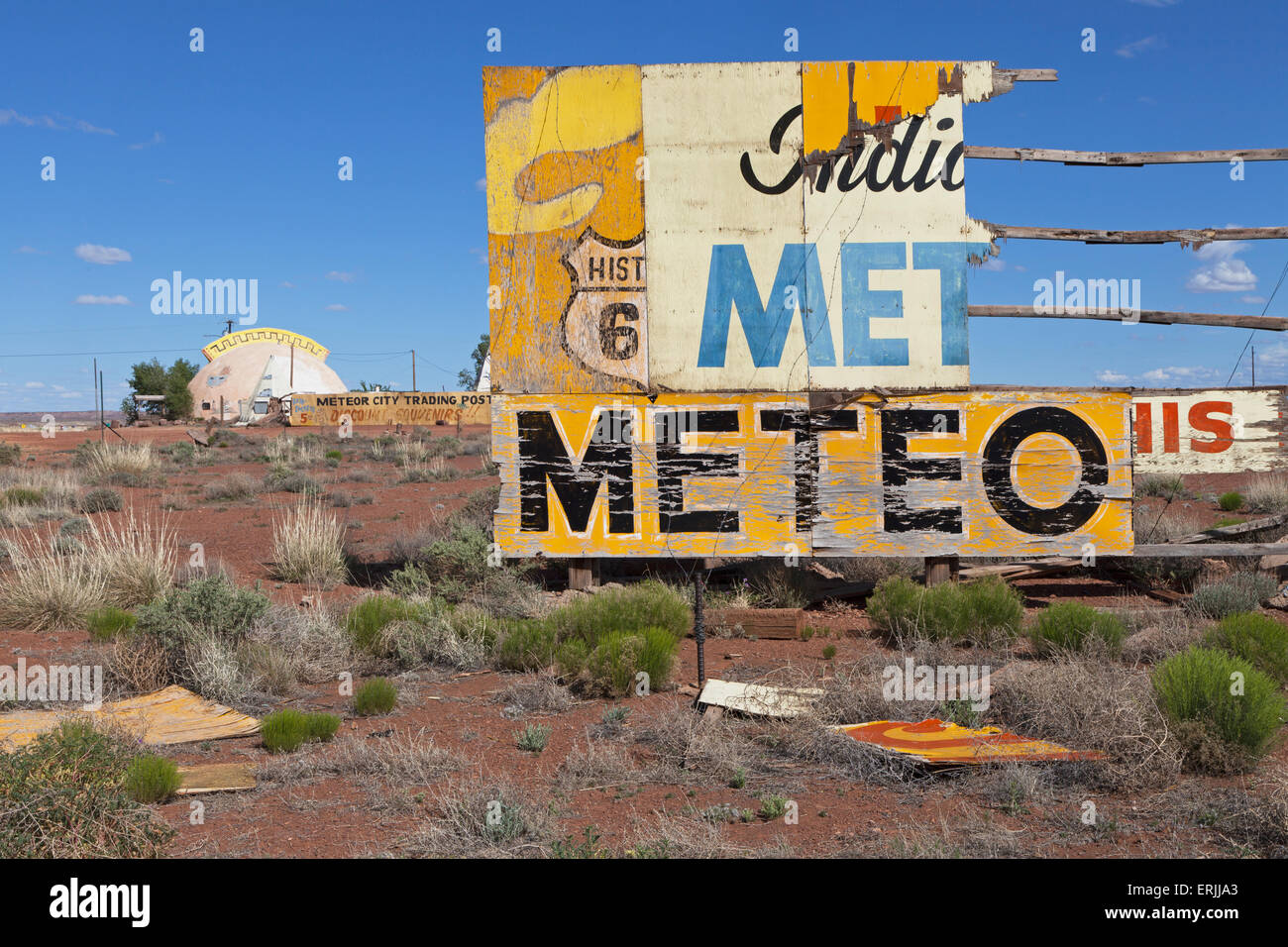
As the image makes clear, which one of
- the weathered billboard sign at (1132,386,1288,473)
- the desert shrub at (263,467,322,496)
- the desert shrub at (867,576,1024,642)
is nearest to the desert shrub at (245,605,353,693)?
the desert shrub at (867,576,1024,642)

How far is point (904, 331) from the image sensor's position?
10570 millimetres

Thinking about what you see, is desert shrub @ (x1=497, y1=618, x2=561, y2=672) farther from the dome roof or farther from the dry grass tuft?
the dome roof

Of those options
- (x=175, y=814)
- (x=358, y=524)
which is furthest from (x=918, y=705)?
(x=358, y=524)

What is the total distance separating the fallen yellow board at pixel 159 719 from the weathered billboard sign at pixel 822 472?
14.0 ft

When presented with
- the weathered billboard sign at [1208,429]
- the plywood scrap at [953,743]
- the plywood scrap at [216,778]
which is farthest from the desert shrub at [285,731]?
the weathered billboard sign at [1208,429]

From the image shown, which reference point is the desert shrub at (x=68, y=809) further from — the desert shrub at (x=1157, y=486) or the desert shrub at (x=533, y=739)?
the desert shrub at (x=1157, y=486)

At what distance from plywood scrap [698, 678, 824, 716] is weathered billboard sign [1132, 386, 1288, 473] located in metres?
6.00

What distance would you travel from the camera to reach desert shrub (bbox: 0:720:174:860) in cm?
457

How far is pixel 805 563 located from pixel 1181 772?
251 inches

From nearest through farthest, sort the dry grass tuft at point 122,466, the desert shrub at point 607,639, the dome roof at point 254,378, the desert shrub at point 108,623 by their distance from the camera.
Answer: the desert shrub at point 607,639 → the desert shrub at point 108,623 → the dry grass tuft at point 122,466 → the dome roof at point 254,378

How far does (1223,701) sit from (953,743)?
152cm

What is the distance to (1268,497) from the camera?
16.3 metres

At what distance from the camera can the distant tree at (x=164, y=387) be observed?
64250mm

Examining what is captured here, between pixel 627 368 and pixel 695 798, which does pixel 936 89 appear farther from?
pixel 695 798
